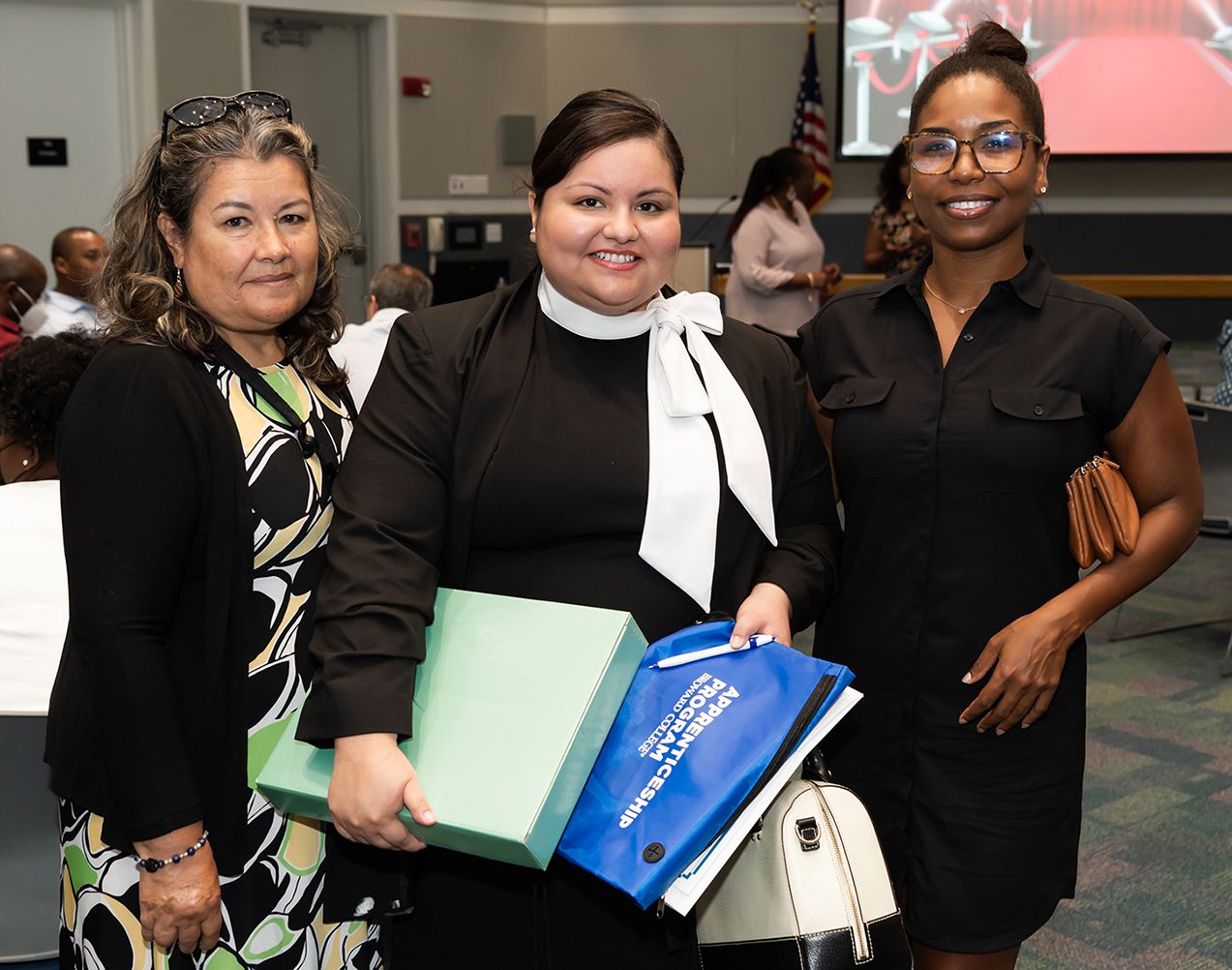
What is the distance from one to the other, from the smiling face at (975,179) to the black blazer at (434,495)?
332 millimetres

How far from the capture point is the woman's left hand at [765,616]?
154cm

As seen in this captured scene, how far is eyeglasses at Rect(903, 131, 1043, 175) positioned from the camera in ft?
6.03

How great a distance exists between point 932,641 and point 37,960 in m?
2.09

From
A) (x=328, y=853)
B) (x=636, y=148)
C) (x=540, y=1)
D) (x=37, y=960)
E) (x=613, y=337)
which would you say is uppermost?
(x=540, y=1)

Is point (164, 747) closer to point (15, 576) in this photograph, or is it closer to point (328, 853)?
point (328, 853)

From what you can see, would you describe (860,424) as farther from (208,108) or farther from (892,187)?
(892,187)

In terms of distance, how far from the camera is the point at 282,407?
1.64 m

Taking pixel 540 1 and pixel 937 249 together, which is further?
pixel 540 1

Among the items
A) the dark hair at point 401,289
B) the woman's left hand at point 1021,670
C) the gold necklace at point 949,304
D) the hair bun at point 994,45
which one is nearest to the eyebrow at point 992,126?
the hair bun at point 994,45

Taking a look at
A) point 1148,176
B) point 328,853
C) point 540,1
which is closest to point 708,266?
point 540,1

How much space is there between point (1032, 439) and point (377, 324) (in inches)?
119

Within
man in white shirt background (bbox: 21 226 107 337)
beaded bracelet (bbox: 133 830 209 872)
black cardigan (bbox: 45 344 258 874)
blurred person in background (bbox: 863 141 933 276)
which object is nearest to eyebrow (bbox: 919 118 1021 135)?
black cardigan (bbox: 45 344 258 874)

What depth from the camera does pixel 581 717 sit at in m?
1.38

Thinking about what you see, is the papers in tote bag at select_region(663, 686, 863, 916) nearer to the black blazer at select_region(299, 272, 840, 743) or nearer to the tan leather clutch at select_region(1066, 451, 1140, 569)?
the black blazer at select_region(299, 272, 840, 743)
